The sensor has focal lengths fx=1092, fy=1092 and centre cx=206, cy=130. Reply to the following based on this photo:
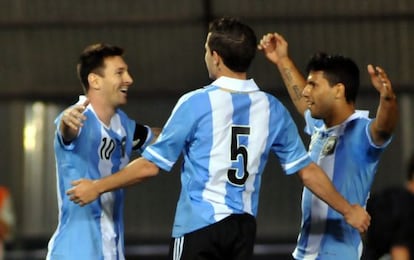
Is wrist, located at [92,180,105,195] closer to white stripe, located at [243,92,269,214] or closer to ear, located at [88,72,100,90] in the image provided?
white stripe, located at [243,92,269,214]

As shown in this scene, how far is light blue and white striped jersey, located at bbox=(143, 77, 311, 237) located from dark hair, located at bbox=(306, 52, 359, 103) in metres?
0.60

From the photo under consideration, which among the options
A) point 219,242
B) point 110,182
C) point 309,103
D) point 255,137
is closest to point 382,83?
point 309,103

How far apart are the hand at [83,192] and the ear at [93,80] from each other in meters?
0.85

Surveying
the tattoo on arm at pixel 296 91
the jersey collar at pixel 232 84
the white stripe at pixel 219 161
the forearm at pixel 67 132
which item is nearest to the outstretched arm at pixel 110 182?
the white stripe at pixel 219 161

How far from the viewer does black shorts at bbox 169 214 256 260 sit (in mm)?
4832

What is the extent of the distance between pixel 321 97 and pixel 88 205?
4.18 ft

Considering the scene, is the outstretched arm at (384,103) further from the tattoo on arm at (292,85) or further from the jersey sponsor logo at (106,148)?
the jersey sponsor logo at (106,148)

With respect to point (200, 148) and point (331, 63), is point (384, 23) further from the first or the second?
point (200, 148)

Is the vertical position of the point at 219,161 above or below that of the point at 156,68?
above

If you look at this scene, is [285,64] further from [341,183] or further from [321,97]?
[341,183]

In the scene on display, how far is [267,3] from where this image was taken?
9.45 metres

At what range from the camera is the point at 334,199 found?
16.5ft

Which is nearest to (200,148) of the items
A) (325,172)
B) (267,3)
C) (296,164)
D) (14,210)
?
(296,164)

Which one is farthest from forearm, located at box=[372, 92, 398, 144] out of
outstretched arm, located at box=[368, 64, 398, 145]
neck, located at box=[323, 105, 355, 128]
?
neck, located at box=[323, 105, 355, 128]
